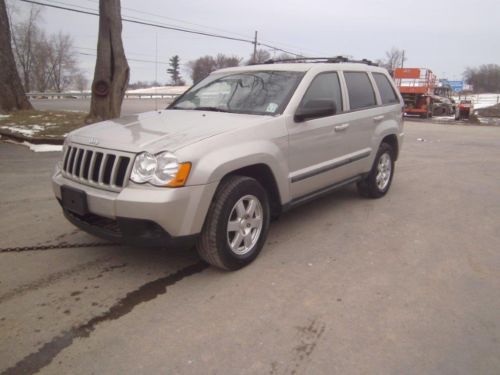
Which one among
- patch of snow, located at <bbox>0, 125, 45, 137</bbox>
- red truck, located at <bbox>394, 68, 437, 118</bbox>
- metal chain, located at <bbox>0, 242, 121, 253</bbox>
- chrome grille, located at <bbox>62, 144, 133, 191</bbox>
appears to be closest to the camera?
chrome grille, located at <bbox>62, 144, 133, 191</bbox>

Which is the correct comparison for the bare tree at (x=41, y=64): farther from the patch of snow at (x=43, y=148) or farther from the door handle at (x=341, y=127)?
the door handle at (x=341, y=127)

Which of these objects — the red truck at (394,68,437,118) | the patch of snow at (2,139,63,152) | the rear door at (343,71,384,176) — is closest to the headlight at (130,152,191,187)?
the rear door at (343,71,384,176)

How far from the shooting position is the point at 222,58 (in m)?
69.3

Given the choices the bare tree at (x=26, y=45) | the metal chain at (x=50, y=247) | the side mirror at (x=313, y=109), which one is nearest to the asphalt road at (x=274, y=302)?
the metal chain at (x=50, y=247)

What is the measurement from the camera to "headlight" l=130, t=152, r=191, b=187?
2.92m

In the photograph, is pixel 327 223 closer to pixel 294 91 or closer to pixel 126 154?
pixel 294 91

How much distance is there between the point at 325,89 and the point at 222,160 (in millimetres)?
1828

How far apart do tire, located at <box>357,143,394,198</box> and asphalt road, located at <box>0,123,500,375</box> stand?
73 cm

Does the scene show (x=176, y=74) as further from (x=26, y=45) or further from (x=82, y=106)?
(x=82, y=106)

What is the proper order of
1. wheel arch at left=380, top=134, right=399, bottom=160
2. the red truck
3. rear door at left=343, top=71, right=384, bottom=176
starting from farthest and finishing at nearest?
the red truck
wheel arch at left=380, top=134, right=399, bottom=160
rear door at left=343, top=71, right=384, bottom=176

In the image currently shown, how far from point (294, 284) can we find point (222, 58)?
229ft

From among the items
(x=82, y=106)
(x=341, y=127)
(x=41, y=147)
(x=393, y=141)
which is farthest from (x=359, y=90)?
(x=82, y=106)

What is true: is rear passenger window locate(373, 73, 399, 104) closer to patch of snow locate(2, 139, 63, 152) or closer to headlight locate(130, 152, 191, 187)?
A: headlight locate(130, 152, 191, 187)

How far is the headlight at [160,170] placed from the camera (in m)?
2.92
